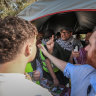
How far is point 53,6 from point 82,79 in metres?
1.08

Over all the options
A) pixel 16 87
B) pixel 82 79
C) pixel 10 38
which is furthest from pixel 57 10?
pixel 16 87

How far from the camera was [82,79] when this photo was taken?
1299mm

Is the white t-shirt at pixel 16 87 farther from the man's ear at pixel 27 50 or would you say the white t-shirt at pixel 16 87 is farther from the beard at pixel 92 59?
the beard at pixel 92 59

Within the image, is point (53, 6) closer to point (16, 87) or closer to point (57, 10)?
point (57, 10)

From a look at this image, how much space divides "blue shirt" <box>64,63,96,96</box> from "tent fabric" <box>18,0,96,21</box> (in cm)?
73

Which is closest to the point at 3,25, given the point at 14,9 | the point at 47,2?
the point at 47,2

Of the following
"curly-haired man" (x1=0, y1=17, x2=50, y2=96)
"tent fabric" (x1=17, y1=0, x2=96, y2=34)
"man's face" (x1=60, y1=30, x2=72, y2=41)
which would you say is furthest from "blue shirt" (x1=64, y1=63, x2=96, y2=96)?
"man's face" (x1=60, y1=30, x2=72, y2=41)

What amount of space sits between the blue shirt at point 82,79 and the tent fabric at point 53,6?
73cm

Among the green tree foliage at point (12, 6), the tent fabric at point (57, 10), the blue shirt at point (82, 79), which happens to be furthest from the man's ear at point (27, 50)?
the green tree foliage at point (12, 6)

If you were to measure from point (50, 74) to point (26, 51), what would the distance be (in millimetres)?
1498

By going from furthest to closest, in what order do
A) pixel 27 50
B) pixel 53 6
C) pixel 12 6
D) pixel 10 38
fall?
pixel 12 6, pixel 53 6, pixel 27 50, pixel 10 38

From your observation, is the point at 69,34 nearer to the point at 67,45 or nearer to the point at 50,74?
the point at 67,45

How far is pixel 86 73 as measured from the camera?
51.0 inches

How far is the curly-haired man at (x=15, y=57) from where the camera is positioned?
76 centimetres
